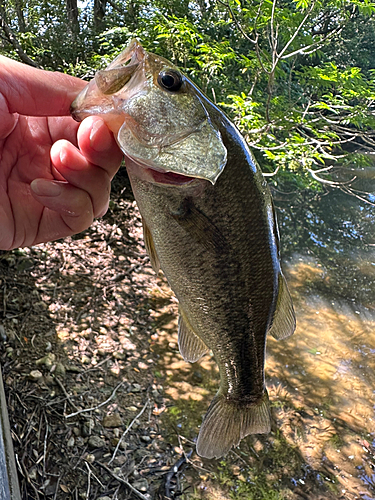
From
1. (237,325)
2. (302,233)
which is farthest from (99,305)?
(302,233)

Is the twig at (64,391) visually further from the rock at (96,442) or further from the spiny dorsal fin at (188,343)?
the spiny dorsal fin at (188,343)

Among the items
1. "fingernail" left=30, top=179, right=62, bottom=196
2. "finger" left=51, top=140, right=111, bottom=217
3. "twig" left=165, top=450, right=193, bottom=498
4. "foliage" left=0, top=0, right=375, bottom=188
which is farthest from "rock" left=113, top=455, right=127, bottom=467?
"foliage" left=0, top=0, right=375, bottom=188

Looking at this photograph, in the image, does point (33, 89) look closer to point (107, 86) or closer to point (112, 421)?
point (107, 86)

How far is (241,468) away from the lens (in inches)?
150

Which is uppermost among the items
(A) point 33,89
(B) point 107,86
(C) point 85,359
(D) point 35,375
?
(B) point 107,86

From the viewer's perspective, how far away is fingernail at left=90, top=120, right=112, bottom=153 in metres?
1.33

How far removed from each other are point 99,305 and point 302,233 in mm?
6253

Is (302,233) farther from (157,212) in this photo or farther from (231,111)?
(157,212)

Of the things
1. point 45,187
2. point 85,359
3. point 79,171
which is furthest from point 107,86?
point 85,359

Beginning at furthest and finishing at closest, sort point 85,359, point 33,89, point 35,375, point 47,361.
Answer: point 85,359 < point 47,361 < point 35,375 < point 33,89

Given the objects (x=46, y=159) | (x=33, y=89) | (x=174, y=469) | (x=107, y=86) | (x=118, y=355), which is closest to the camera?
(x=107, y=86)

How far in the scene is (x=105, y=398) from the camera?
402 centimetres

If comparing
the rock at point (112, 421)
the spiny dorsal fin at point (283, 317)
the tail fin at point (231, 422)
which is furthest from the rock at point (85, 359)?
the spiny dorsal fin at point (283, 317)

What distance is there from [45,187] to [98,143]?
0.32 meters
